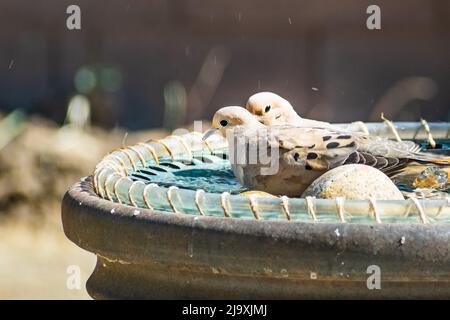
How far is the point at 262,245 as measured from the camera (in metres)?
1.33

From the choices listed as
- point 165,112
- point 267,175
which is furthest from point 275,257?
point 165,112

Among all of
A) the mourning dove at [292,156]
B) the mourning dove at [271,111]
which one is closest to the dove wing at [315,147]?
the mourning dove at [292,156]

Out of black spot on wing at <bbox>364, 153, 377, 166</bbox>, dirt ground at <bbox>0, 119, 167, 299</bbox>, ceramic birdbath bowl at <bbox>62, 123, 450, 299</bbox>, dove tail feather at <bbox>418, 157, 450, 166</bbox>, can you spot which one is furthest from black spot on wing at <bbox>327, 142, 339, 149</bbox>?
dirt ground at <bbox>0, 119, 167, 299</bbox>

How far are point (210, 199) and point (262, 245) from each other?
6.2 inches

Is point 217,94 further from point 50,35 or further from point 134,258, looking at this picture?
point 134,258

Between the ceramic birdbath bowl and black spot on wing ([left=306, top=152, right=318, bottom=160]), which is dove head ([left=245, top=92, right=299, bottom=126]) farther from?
the ceramic birdbath bowl

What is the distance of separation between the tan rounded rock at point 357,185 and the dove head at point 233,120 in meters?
0.35

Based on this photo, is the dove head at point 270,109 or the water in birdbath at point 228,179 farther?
the dove head at point 270,109

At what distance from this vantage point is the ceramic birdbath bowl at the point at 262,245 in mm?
1304

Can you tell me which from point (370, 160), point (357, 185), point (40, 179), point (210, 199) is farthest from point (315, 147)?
point (40, 179)

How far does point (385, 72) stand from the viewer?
17.9ft

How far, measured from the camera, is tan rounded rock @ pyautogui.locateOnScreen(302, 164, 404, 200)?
5.31 ft

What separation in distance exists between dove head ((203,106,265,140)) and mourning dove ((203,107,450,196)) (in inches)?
1.4

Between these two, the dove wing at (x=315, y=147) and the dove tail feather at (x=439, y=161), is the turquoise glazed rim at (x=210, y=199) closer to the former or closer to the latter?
the dove wing at (x=315, y=147)
